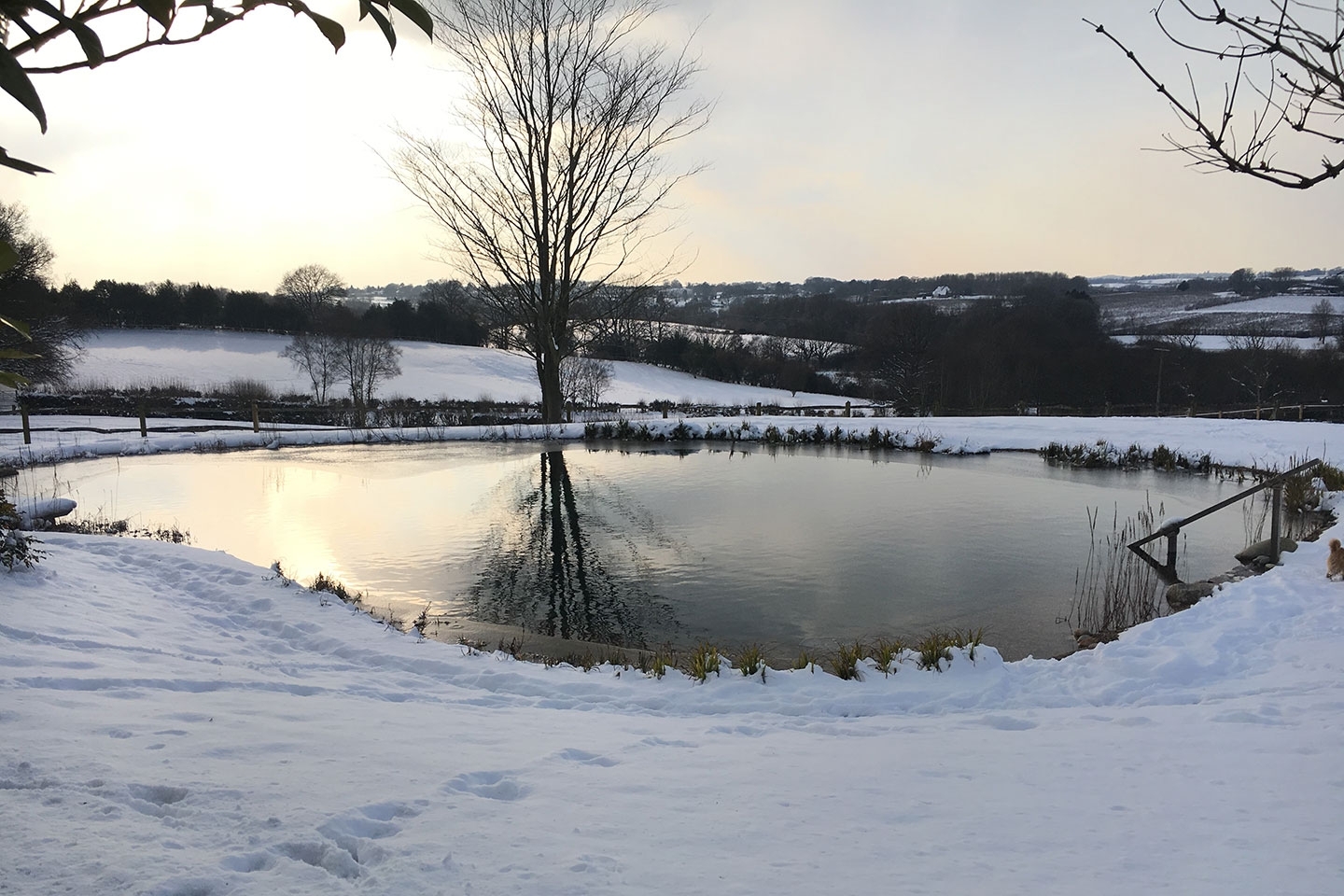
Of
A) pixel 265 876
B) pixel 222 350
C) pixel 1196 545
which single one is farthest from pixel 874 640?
pixel 222 350

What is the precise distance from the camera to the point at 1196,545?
9.77 m

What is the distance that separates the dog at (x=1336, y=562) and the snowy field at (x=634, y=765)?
2.68ft

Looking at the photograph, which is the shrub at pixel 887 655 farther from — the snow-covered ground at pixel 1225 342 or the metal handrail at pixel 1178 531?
the snow-covered ground at pixel 1225 342

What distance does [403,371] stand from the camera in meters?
51.2

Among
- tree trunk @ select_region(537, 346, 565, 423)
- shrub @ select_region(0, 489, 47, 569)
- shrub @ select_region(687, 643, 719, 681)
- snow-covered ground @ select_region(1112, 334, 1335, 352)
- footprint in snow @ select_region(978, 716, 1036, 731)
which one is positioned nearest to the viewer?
footprint in snow @ select_region(978, 716, 1036, 731)

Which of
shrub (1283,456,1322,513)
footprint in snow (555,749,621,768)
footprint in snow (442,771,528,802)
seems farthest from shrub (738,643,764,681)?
shrub (1283,456,1322,513)

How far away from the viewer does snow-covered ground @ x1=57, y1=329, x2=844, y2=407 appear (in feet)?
148

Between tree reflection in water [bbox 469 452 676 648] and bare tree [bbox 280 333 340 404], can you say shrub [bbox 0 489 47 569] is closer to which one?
tree reflection in water [bbox 469 452 676 648]

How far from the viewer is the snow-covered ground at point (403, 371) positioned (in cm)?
4497

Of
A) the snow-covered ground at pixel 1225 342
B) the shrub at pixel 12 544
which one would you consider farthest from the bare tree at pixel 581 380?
the snow-covered ground at pixel 1225 342

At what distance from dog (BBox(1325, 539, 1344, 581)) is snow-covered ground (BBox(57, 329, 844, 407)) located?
3480 cm

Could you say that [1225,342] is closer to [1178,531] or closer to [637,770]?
[1178,531]

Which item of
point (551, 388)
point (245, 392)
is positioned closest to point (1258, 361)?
point (551, 388)

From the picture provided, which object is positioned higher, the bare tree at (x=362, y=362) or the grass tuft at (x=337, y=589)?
the bare tree at (x=362, y=362)
